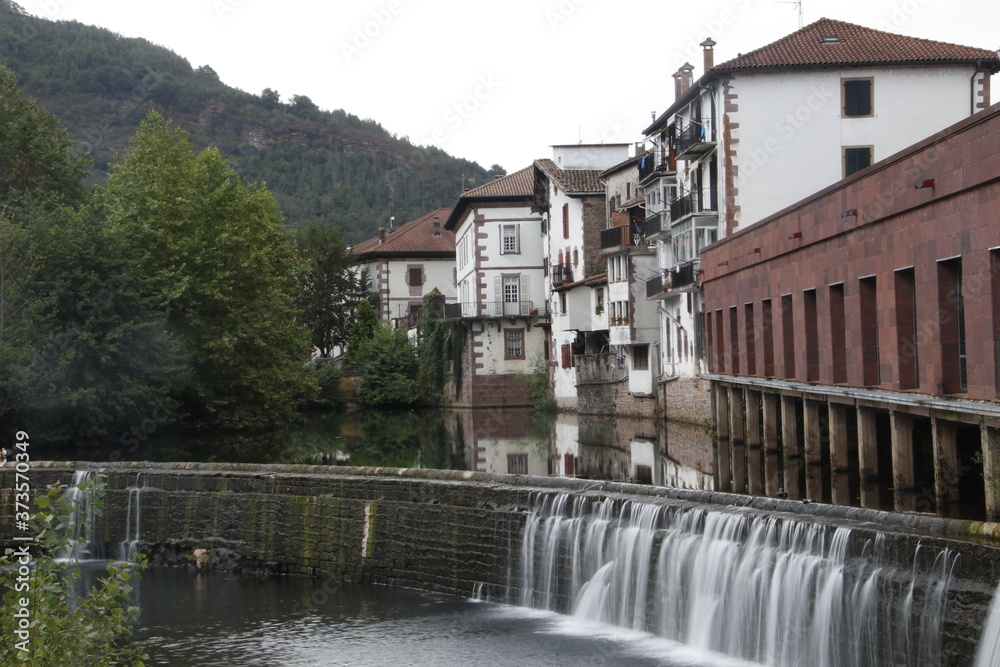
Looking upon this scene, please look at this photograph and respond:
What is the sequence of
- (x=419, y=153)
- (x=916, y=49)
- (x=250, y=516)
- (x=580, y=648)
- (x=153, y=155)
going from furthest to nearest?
1. (x=419, y=153)
2. (x=153, y=155)
3. (x=916, y=49)
4. (x=250, y=516)
5. (x=580, y=648)

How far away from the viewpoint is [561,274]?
208 feet

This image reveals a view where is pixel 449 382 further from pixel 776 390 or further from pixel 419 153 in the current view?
pixel 419 153

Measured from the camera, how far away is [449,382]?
2813 inches

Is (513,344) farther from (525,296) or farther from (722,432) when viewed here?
(722,432)

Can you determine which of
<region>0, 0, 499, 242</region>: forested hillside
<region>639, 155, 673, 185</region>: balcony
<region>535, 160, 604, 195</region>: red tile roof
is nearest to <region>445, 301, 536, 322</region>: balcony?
<region>535, 160, 604, 195</region>: red tile roof

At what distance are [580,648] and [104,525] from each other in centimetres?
1356

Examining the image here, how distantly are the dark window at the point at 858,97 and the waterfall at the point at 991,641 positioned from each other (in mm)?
31923

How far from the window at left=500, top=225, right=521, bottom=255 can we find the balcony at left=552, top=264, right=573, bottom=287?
7.30m

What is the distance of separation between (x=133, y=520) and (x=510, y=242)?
46410 mm

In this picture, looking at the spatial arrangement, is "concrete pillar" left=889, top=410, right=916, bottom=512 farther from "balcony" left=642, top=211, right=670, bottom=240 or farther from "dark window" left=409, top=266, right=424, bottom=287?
"dark window" left=409, top=266, right=424, bottom=287

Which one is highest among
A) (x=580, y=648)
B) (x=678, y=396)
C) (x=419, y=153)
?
(x=419, y=153)

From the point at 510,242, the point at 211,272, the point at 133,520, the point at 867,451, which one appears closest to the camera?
the point at 867,451

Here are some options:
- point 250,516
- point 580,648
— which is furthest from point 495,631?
point 250,516

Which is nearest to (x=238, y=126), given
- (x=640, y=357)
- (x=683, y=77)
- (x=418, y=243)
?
(x=418, y=243)
